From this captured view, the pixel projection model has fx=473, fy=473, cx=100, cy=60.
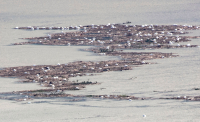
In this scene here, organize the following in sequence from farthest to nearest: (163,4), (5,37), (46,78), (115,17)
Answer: (163,4) → (115,17) → (5,37) → (46,78)

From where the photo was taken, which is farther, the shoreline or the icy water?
the shoreline

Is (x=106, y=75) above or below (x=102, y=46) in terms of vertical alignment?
below

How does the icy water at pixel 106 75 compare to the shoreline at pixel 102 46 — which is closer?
the icy water at pixel 106 75

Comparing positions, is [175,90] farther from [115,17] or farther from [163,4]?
[163,4]

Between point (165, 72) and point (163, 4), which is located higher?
point (163, 4)

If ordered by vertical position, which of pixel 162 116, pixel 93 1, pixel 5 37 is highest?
pixel 93 1

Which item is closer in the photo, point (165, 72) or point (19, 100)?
point (19, 100)

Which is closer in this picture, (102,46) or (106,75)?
(106,75)

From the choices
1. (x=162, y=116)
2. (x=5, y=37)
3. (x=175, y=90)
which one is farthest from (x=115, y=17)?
(x=162, y=116)
